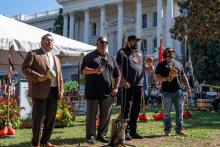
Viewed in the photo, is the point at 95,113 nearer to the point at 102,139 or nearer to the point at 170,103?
the point at 102,139

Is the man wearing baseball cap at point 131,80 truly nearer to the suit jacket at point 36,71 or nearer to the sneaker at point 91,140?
the sneaker at point 91,140

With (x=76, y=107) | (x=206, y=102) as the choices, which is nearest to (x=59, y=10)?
(x=206, y=102)

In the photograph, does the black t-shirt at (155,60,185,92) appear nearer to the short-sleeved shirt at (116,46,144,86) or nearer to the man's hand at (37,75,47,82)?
the short-sleeved shirt at (116,46,144,86)

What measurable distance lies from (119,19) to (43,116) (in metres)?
53.4

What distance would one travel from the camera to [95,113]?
773 cm

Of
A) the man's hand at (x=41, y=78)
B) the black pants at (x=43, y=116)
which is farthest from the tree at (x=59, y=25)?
the man's hand at (x=41, y=78)

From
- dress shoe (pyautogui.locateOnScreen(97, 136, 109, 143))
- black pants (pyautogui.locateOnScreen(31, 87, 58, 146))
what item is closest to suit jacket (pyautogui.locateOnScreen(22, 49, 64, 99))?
black pants (pyautogui.locateOnScreen(31, 87, 58, 146))

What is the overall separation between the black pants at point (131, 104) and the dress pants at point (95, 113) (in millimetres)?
382

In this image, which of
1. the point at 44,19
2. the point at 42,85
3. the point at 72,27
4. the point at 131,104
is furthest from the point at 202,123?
the point at 44,19

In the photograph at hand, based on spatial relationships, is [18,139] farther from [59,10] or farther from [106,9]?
[59,10]

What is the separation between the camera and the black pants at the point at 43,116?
6.83 metres

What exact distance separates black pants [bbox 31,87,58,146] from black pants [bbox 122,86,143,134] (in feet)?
5.10

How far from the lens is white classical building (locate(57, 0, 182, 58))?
55031 mm

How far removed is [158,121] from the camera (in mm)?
12523
